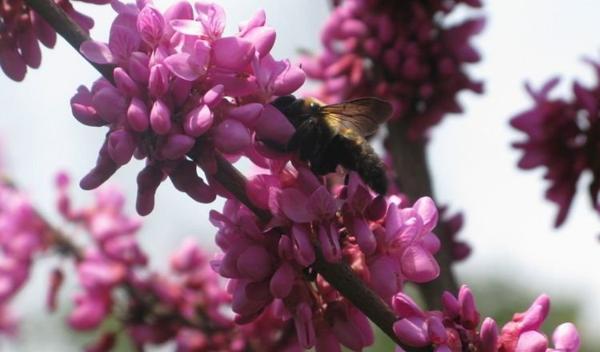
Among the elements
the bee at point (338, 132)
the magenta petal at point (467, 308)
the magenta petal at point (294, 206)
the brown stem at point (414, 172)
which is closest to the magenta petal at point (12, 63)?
the bee at point (338, 132)

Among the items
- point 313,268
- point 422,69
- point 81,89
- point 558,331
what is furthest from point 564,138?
point 81,89

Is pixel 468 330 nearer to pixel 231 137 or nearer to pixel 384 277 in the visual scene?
pixel 384 277

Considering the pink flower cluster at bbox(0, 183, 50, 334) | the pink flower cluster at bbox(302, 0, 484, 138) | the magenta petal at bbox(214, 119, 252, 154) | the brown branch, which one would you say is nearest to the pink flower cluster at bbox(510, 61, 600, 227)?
the pink flower cluster at bbox(302, 0, 484, 138)

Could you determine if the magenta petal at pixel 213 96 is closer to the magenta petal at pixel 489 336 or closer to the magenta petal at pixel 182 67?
the magenta petal at pixel 182 67

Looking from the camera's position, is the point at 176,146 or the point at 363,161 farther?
the point at 363,161

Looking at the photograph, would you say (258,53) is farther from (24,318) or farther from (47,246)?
(24,318)

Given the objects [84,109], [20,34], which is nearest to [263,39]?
[84,109]
